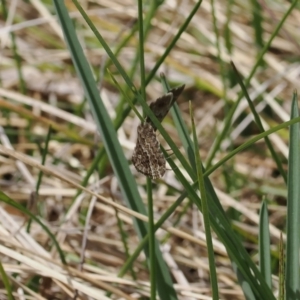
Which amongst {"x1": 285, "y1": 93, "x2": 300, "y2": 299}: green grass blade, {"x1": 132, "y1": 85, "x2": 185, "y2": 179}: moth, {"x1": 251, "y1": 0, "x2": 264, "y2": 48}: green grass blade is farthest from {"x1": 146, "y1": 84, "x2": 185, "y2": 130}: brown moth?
{"x1": 251, "y1": 0, "x2": 264, "y2": 48}: green grass blade

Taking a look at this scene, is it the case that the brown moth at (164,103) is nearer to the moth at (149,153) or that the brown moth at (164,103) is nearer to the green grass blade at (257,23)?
the moth at (149,153)

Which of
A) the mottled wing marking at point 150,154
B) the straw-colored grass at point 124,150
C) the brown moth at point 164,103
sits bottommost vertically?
the mottled wing marking at point 150,154

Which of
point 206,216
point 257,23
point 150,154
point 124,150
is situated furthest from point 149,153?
point 257,23

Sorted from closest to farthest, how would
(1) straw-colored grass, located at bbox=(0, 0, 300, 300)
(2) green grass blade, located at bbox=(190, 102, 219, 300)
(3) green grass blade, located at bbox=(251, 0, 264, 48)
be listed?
(2) green grass blade, located at bbox=(190, 102, 219, 300) → (1) straw-colored grass, located at bbox=(0, 0, 300, 300) → (3) green grass blade, located at bbox=(251, 0, 264, 48)

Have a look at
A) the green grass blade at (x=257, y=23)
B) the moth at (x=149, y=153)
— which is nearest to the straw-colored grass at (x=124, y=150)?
the green grass blade at (x=257, y=23)

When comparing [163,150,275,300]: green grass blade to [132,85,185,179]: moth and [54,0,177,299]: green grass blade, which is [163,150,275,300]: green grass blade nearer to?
[132,85,185,179]: moth

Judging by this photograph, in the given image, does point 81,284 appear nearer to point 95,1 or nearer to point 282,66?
point 282,66

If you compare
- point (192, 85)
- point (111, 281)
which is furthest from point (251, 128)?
point (111, 281)

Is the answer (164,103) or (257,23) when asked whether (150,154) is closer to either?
(164,103)
